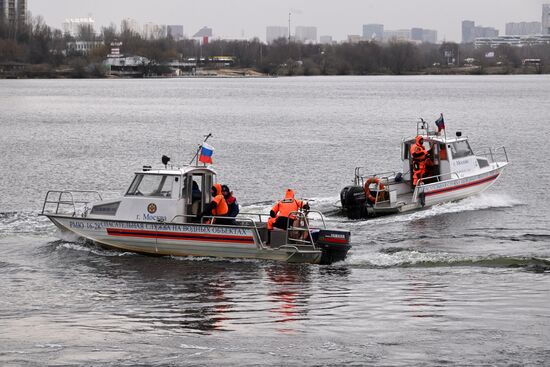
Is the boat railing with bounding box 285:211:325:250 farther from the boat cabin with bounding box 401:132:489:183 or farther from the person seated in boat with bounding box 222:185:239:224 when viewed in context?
the boat cabin with bounding box 401:132:489:183

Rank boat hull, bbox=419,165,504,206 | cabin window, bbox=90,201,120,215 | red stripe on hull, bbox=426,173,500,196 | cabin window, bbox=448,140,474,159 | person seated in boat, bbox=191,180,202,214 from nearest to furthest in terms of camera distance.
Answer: person seated in boat, bbox=191,180,202,214 < cabin window, bbox=90,201,120,215 < boat hull, bbox=419,165,504,206 < red stripe on hull, bbox=426,173,500,196 < cabin window, bbox=448,140,474,159

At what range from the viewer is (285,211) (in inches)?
994

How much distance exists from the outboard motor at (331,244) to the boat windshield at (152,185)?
3.91m

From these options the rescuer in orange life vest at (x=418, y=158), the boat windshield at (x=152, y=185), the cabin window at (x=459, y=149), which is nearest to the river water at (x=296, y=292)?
the rescuer in orange life vest at (x=418, y=158)

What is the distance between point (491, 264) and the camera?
1040 inches

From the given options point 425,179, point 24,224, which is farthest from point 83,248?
point 425,179

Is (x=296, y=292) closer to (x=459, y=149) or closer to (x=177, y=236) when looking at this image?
(x=177, y=236)

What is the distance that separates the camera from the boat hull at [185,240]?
25656 millimetres

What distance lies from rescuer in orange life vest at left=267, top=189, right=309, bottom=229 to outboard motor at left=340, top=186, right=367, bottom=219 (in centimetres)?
787

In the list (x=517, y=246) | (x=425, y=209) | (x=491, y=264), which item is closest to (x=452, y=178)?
(x=425, y=209)

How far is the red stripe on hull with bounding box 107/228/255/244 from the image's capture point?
2578cm

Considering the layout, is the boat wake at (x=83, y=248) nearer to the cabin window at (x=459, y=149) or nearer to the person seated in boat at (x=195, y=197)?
the person seated in boat at (x=195, y=197)

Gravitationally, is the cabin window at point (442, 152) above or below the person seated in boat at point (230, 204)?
above

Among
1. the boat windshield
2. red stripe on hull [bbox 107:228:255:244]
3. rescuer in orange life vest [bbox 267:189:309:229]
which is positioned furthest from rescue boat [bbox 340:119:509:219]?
the boat windshield
